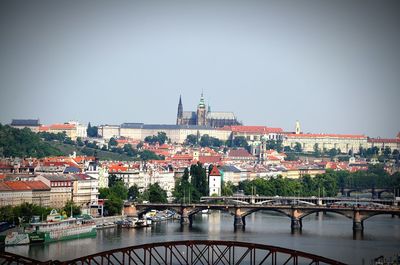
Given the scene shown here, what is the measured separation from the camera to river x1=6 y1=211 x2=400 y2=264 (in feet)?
123

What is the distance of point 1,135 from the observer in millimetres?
79812

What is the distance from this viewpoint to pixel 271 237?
43.2 metres

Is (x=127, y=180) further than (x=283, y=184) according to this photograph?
No

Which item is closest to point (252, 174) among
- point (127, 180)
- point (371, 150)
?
point (127, 180)

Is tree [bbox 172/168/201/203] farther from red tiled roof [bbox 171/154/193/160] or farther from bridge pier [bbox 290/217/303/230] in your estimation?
red tiled roof [bbox 171/154/193/160]

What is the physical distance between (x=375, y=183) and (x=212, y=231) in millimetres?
40636

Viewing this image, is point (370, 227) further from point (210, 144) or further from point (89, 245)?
point (210, 144)

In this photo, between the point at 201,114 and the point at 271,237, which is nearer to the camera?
the point at 271,237

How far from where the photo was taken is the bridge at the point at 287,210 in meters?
48.5

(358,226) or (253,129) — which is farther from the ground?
(253,129)

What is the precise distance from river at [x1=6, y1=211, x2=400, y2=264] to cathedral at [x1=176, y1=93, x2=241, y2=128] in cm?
8466

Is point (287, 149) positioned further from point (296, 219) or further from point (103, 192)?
point (296, 219)

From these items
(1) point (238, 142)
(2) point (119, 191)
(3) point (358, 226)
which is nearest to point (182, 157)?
(2) point (119, 191)

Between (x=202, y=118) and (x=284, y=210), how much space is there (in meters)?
90.4
